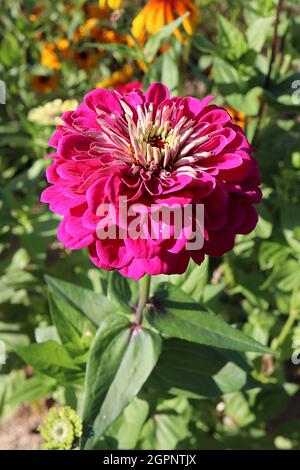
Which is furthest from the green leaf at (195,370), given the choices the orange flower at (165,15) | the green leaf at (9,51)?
the green leaf at (9,51)

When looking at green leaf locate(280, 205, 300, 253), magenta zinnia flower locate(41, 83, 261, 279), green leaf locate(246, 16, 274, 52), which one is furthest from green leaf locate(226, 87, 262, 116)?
magenta zinnia flower locate(41, 83, 261, 279)

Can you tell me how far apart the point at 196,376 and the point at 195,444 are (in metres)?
0.40

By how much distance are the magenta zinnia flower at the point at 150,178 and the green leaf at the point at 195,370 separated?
39 cm

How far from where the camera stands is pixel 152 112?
684mm

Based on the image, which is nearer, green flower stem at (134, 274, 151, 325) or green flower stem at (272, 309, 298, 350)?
green flower stem at (134, 274, 151, 325)

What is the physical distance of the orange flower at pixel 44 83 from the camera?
1.94 meters

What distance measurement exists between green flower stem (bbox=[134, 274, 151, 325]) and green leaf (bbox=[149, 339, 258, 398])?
128 millimetres

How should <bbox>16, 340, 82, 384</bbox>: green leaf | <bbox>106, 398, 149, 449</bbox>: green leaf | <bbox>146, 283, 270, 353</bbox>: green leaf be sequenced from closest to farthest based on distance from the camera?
<bbox>146, 283, 270, 353</bbox>: green leaf < <bbox>16, 340, 82, 384</bbox>: green leaf < <bbox>106, 398, 149, 449</bbox>: green leaf

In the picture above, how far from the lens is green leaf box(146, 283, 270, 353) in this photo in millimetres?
748

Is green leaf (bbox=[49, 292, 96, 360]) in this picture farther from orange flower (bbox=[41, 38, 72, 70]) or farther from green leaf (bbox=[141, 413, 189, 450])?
orange flower (bbox=[41, 38, 72, 70])

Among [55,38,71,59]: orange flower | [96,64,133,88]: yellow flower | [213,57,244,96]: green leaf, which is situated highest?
[213,57,244,96]: green leaf

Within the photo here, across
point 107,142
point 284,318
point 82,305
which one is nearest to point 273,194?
point 284,318

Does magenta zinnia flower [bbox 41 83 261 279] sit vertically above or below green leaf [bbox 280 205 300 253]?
above
